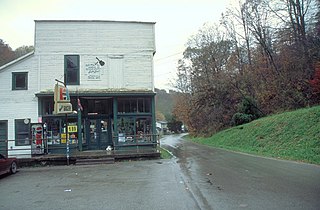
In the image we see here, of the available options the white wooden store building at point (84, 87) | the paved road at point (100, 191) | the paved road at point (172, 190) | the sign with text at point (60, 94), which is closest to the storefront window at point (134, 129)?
the white wooden store building at point (84, 87)

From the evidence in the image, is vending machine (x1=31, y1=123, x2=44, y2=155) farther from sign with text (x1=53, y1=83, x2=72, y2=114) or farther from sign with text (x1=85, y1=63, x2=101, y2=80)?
sign with text (x1=85, y1=63, x2=101, y2=80)

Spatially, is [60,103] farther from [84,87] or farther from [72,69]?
[72,69]

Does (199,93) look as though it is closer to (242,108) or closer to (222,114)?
(222,114)

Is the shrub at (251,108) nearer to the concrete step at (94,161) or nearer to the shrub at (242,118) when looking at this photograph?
the shrub at (242,118)

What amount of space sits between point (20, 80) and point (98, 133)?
657 cm

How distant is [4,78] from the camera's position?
71.0 feet

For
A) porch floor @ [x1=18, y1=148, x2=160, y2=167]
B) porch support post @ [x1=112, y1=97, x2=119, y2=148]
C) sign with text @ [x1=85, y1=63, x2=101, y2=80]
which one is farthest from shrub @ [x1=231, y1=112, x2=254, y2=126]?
porch floor @ [x1=18, y1=148, x2=160, y2=167]

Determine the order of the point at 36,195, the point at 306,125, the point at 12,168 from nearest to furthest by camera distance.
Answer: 1. the point at 36,195
2. the point at 12,168
3. the point at 306,125

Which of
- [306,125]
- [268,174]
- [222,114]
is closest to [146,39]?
[306,125]

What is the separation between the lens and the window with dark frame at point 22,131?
2100 centimetres

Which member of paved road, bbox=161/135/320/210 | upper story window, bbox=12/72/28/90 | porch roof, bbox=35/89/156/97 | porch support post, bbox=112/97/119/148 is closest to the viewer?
paved road, bbox=161/135/320/210

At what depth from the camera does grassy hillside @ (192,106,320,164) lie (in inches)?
655

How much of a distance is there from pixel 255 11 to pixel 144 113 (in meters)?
18.8

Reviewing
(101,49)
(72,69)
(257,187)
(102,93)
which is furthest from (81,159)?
(257,187)
